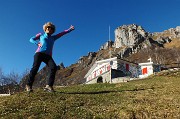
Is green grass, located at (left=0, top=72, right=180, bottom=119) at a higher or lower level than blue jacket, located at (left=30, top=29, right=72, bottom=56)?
lower

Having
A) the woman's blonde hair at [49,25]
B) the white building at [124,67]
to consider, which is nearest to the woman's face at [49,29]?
the woman's blonde hair at [49,25]

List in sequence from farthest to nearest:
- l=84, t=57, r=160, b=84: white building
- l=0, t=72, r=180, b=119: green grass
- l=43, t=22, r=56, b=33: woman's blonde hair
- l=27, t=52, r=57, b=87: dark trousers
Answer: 1. l=84, t=57, r=160, b=84: white building
2. l=43, t=22, r=56, b=33: woman's blonde hair
3. l=27, t=52, r=57, b=87: dark trousers
4. l=0, t=72, r=180, b=119: green grass

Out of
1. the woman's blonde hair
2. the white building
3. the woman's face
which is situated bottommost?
the woman's face

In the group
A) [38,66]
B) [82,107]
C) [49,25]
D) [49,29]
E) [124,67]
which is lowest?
[82,107]

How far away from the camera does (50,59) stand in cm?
1772

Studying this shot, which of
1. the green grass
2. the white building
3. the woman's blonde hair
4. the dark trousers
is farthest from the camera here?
the white building

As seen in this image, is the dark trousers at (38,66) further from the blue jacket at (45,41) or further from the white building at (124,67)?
the white building at (124,67)

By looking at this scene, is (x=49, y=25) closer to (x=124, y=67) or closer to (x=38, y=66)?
(x=38, y=66)

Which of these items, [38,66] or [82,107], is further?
[38,66]

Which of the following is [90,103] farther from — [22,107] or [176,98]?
[176,98]

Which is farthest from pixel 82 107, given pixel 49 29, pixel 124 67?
pixel 124 67

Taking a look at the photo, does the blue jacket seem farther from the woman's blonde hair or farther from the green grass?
the green grass

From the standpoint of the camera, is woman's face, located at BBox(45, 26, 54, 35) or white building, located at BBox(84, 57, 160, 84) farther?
white building, located at BBox(84, 57, 160, 84)

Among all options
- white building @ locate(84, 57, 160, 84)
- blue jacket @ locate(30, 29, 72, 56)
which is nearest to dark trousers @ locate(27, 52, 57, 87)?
blue jacket @ locate(30, 29, 72, 56)
